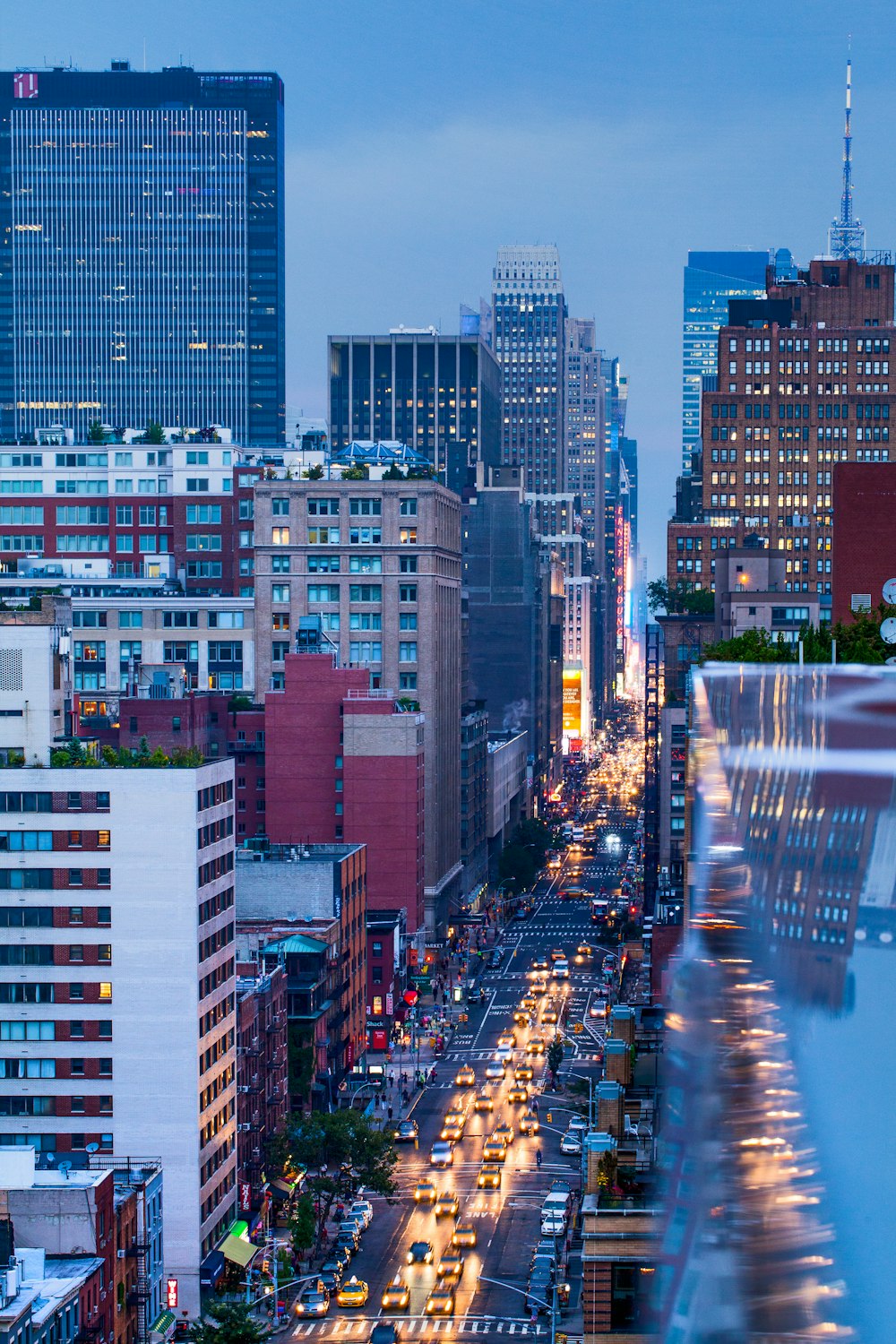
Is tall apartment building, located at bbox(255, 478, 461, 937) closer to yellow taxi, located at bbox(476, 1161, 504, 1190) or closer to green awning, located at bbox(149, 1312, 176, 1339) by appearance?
yellow taxi, located at bbox(476, 1161, 504, 1190)

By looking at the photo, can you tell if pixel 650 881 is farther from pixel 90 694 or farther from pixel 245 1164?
pixel 245 1164

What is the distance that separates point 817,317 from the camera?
145m

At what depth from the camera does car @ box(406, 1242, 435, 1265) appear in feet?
183

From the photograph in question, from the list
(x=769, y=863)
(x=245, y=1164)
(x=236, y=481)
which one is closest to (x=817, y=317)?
(x=236, y=481)

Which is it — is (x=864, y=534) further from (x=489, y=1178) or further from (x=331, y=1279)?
(x=331, y=1279)

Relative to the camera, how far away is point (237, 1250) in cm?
5394

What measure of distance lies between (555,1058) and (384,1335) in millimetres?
30219

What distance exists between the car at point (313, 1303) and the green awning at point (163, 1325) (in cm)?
404

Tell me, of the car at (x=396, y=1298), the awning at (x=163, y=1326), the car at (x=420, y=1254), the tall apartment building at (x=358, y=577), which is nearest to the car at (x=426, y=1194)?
the car at (x=420, y=1254)

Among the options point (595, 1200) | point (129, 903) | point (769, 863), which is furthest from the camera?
point (129, 903)

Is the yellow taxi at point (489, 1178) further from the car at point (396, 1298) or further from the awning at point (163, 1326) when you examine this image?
the awning at point (163, 1326)

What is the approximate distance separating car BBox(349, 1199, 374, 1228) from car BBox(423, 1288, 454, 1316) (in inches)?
377

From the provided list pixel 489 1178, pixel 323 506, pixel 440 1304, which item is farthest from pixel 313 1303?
pixel 323 506

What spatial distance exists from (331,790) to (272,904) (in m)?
17.6
